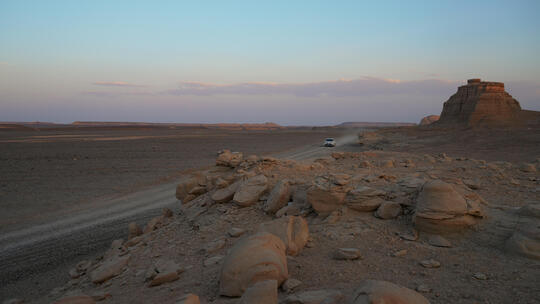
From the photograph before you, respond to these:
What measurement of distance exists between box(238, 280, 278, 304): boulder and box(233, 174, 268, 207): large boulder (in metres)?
4.44

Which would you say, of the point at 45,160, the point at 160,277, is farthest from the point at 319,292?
the point at 45,160

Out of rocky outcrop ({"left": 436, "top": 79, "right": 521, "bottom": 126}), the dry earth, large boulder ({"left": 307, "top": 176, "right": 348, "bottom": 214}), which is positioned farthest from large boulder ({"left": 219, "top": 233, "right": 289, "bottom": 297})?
rocky outcrop ({"left": 436, "top": 79, "right": 521, "bottom": 126})

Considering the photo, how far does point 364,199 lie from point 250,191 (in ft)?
10.1

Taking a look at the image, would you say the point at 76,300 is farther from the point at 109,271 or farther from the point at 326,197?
the point at 326,197

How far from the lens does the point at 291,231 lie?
223 inches

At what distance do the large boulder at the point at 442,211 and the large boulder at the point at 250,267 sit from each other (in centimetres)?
305

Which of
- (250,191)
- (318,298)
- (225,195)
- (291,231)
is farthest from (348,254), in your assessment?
(225,195)

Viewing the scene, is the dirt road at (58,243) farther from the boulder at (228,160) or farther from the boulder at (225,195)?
the boulder at (225,195)

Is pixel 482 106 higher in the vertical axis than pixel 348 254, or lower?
higher

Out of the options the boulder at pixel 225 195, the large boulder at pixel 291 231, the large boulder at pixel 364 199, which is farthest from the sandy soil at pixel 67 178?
the large boulder at pixel 364 199

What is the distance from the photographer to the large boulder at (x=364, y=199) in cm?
658

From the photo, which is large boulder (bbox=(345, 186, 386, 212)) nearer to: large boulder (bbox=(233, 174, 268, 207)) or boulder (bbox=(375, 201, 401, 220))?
boulder (bbox=(375, 201, 401, 220))

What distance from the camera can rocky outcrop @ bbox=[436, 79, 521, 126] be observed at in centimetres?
4222

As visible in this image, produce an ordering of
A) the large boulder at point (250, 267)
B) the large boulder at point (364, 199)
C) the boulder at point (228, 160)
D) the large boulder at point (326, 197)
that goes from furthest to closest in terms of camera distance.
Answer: the boulder at point (228, 160) < the large boulder at point (326, 197) < the large boulder at point (364, 199) < the large boulder at point (250, 267)
